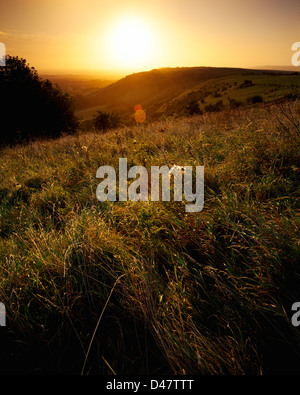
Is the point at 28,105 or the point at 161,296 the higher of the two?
the point at 28,105

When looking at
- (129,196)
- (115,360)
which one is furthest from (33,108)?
(115,360)

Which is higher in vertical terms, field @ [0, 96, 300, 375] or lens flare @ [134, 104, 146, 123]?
lens flare @ [134, 104, 146, 123]

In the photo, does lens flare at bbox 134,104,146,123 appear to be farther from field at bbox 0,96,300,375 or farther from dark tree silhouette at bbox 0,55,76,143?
field at bbox 0,96,300,375

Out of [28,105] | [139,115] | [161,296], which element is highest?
[139,115]

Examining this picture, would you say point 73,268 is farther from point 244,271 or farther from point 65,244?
point 244,271

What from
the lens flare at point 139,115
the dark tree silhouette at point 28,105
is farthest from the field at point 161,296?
the dark tree silhouette at point 28,105

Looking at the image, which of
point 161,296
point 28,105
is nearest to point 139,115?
point 28,105

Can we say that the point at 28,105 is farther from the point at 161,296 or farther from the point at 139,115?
the point at 161,296

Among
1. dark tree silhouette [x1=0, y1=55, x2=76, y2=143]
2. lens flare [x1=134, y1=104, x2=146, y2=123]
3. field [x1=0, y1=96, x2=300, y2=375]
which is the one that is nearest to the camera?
field [x1=0, y1=96, x2=300, y2=375]

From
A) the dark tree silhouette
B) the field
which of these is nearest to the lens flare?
the dark tree silhouette

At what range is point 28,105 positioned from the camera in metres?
23.9

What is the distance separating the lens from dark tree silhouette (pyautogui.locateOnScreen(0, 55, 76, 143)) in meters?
23.1

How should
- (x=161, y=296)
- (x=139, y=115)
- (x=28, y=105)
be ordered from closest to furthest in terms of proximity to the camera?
(x=161, y=296)
(x=28, y=105)
(x=139, y=115)

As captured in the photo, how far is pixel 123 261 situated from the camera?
181cm
